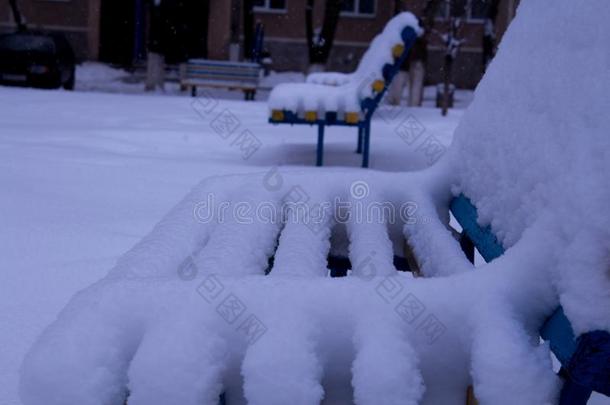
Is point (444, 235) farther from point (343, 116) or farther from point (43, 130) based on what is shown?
point (43, 130)

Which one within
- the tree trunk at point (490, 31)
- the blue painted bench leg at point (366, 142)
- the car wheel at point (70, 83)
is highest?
the tree trunk at point (490, 31)

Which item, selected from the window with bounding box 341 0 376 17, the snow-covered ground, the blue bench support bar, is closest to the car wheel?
the snow-covered ground

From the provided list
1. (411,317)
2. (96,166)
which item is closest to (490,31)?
(96,166)

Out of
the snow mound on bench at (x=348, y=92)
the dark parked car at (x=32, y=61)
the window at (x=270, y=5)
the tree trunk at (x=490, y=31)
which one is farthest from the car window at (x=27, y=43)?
the snow mound on bench at (x=348, y=92)

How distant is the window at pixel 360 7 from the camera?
859 inches

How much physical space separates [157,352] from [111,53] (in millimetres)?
22295

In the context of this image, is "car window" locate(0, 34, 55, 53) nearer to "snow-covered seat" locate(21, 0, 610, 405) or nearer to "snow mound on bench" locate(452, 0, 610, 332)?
"snow mound on bench" locate(452, 0, 610, 332)

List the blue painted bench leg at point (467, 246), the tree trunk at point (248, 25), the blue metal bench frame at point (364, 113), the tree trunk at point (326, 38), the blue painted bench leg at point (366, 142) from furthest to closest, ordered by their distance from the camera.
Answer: the tree trunk at point (248, 25) → the tree trunk at point (326, 38) → the blue painted bench leg at point (366, 142) → the blue metal bench frame at point (364, 113) → the blue painted bench leg at point (467, 246)

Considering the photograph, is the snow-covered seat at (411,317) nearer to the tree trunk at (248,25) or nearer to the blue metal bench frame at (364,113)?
the blue metal bench frame at (364,113)

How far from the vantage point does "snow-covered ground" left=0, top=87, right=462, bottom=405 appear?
289cm

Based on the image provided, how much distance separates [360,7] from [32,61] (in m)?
11.1

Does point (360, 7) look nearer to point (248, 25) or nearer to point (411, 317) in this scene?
point (248, 25)

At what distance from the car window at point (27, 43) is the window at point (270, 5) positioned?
882 centimetres

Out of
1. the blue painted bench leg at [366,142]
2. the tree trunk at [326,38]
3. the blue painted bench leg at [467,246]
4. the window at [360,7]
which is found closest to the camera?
the blue painted bench leg at [467,246]
